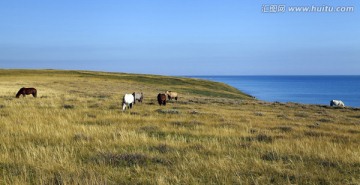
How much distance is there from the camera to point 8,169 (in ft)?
20.7

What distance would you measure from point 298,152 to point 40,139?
22.3 ft

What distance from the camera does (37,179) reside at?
5.63 m

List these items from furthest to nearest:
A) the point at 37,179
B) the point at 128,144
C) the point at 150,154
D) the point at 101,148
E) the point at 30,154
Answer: the point at 128,144 < the point at 101,148 < the point at 150,154 < the point at 30,154 < the point at 37,179

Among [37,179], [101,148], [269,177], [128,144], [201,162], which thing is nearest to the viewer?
[37,179]

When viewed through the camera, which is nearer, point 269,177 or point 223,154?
point 269,177

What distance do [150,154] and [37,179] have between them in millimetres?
2739

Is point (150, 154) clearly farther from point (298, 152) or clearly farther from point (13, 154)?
point (298, 152)

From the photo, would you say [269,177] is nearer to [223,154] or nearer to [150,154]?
[223,154]

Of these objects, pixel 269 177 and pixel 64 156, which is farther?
pixel 64 156

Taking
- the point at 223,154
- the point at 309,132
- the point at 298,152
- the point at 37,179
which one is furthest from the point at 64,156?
the point at 309,132

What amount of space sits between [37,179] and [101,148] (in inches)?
110

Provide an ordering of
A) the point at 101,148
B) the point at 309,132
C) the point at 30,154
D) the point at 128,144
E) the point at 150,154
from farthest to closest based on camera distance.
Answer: the point at 309,132
the point at 128,144
the point at 101,148
the point at 150,154
the point at 30,154

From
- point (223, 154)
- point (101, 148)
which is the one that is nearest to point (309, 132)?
point (223, 154)

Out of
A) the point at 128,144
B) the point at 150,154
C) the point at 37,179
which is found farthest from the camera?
the point at 128,144
